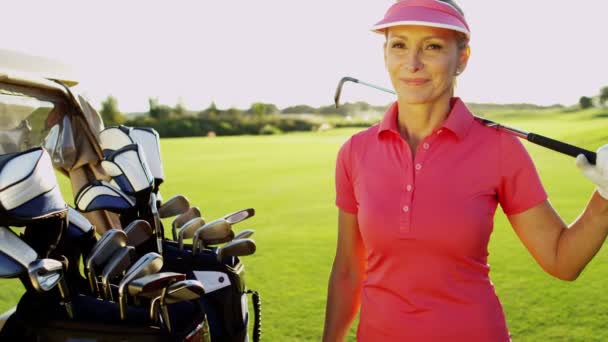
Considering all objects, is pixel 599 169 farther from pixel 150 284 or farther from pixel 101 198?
pixel 101 198

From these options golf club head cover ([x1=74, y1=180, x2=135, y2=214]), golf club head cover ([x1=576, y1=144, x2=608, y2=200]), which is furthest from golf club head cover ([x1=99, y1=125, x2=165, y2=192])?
golf club head cover ([x1=576, y1=144, x2=608, y2=200])

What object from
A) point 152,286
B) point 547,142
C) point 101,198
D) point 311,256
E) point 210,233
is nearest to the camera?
point 152,286

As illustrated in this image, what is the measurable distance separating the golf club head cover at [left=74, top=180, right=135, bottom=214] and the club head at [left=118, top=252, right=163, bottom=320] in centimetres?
58

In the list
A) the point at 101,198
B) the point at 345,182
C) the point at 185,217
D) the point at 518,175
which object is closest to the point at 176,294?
the point at 345,182

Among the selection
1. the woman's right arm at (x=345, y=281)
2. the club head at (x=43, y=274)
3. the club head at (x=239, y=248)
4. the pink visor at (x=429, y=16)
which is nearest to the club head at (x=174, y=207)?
the club head at (x=239, y=248)

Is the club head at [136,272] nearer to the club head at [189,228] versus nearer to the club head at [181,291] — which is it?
the club head at [181,291]

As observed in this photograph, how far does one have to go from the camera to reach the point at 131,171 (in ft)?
7.43

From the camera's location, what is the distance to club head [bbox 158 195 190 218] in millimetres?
2686

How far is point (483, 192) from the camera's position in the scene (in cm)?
157

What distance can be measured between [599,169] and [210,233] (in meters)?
1.34

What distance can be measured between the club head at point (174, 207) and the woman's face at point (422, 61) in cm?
135

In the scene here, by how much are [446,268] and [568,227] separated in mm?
287

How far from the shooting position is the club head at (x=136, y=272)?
1.57 m

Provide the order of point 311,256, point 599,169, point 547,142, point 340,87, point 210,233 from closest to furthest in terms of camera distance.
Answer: point 599,169, point 547,142, point 340,87, point 210,233, point 311,256
